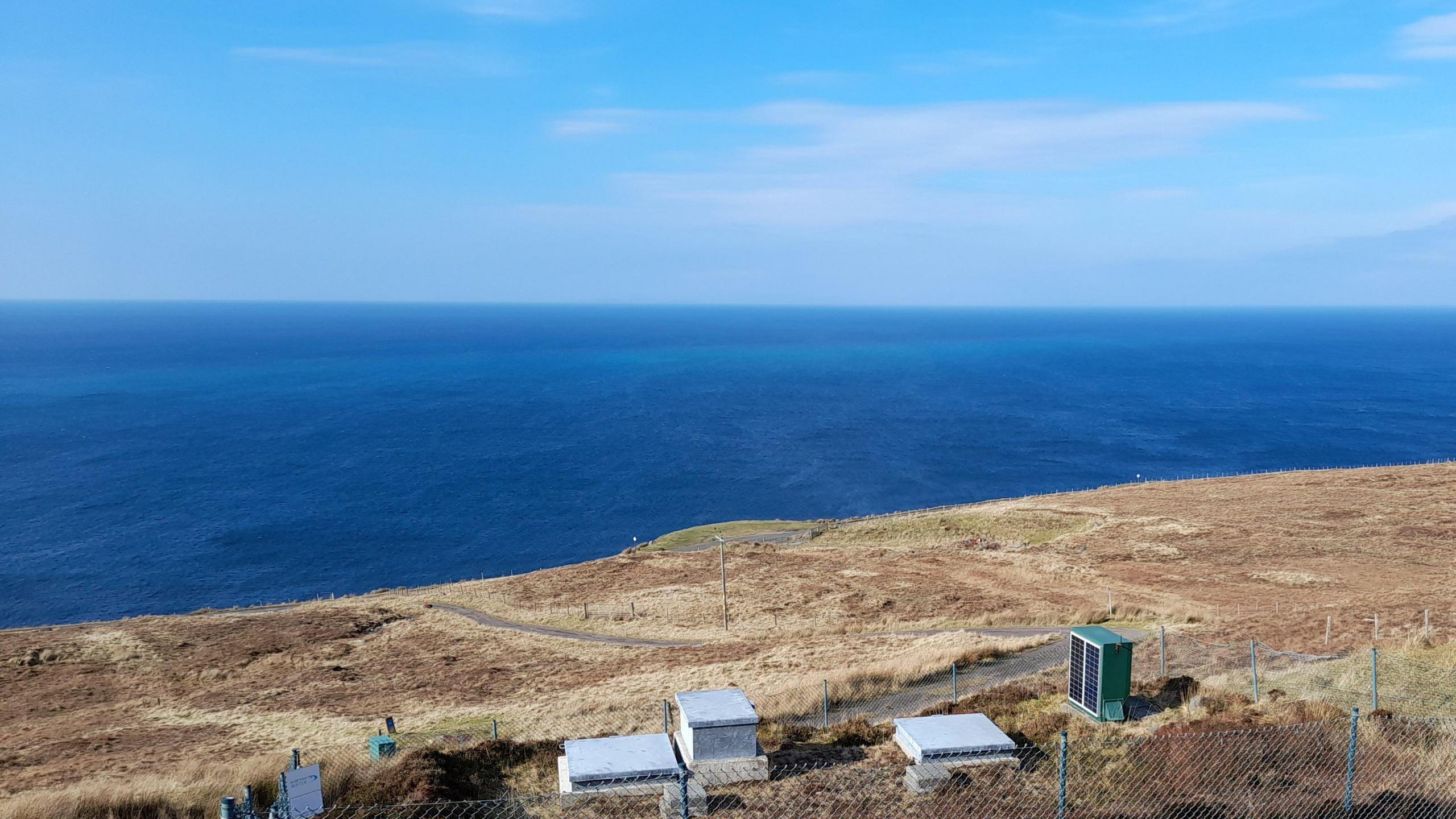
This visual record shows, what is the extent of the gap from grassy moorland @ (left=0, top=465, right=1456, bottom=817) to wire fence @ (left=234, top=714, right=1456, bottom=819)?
219cm

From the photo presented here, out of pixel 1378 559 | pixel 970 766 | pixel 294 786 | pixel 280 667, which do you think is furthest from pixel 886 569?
pixel 294 786

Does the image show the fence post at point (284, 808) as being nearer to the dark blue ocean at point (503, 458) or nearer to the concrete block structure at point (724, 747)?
the concrete block structure at point (724, 747)

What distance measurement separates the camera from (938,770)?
13.0 m

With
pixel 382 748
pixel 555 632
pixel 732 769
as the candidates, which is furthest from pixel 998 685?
pixel 555 632

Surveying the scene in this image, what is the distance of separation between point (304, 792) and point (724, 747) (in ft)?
20.2

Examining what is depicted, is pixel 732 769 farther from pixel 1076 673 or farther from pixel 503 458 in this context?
pixel 503 458

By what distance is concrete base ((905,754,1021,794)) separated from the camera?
12844 millimetres

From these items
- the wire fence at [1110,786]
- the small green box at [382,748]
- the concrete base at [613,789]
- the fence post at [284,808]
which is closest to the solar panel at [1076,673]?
the wire fence at [1110,786]

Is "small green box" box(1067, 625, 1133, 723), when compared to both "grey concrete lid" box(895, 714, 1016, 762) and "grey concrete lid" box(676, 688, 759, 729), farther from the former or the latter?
"grey concrete lid" box(676, 688, 759, 729)

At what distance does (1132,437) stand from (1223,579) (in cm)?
8487

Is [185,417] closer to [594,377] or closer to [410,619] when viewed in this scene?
[594,377]

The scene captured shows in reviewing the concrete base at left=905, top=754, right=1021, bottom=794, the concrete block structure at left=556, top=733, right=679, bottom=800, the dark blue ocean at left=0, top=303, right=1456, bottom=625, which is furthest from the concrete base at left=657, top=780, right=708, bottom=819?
the dark blue ocean at left=0, top=303, right=1456, bottom=625

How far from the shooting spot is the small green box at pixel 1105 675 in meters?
16.7

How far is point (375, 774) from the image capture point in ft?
44.7
